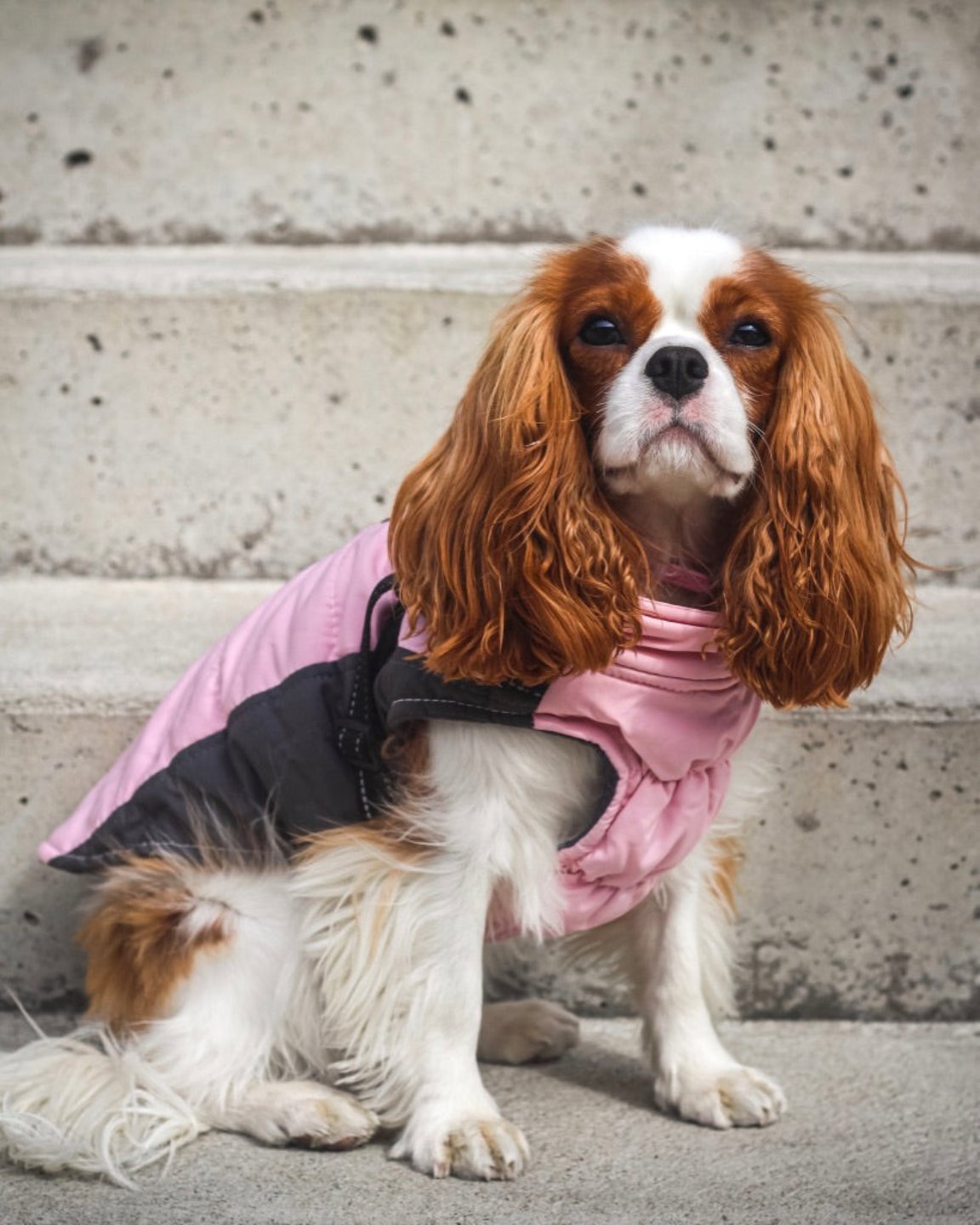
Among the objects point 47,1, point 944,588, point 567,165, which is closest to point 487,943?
point 944,588

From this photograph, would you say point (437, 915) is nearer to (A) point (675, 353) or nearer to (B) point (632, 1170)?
(B) point (632, 1170)

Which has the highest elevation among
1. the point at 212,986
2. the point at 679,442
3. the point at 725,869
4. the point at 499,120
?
the point at 499,120

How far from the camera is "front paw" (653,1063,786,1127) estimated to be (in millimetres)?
2025

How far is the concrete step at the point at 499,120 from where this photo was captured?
2.94 meters

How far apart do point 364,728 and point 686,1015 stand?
64 cm

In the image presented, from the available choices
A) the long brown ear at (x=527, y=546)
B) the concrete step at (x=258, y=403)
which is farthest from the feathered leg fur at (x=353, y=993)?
the concrete step at (x=258, y=403)

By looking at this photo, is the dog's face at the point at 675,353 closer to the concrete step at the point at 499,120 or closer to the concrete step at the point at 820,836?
the concrete step at the point at 820,836

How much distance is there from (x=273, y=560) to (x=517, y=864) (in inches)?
41.4

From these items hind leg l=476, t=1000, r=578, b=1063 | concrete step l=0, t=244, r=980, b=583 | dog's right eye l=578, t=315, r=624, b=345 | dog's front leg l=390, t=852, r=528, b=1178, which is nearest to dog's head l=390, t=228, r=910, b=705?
dog's right eye l=578, t=315, r=624, b=345

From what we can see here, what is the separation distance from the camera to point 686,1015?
2.10 meters

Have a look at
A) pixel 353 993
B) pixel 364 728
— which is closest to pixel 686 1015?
pixel 353 993

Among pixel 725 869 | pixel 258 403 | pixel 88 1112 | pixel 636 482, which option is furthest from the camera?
pixel 258 403

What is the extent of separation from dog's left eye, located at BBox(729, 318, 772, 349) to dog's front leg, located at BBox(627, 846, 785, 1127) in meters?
0.75

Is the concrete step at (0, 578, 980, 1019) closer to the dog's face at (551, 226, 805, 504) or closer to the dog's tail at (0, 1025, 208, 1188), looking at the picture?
the dog's tail at (0, 1025, 208, 1188)
